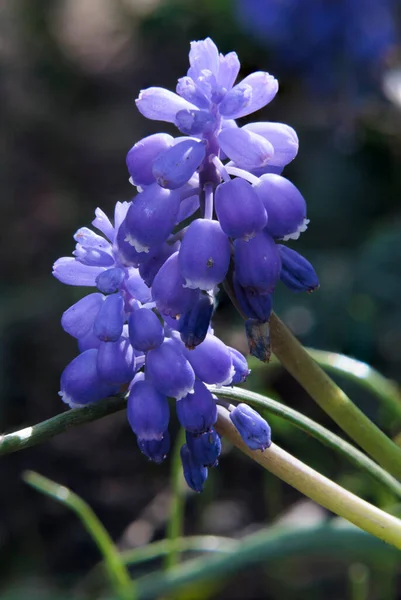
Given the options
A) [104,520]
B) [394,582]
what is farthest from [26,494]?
[394,582]

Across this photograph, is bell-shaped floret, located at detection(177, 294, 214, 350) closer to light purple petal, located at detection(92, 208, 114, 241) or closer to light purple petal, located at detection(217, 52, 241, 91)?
light purple petal, located at detection(92, 208, 114, 241)

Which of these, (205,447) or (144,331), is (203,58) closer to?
(144,331)

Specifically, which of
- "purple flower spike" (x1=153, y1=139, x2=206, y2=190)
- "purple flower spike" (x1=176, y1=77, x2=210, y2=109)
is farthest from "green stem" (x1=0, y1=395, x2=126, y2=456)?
"purple flower spike" (x1=176, y1=77, x2=210, y2=109)

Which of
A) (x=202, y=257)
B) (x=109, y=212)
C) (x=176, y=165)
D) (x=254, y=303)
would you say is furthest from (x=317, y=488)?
(x=109, y=212)

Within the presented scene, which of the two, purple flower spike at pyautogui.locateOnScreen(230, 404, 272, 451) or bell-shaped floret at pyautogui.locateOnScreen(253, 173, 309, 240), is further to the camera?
purple flower spike at pyautogui.locateOnScreen(230, 404, 272, 451)

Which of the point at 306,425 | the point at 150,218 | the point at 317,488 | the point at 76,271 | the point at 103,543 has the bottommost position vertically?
the point at 103,543

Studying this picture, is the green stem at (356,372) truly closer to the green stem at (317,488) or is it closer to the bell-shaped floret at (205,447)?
the green stem at (317,488)

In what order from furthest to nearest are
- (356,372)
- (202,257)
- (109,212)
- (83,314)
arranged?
(109,212) < (356,372) < (83,314) < (202,257)
